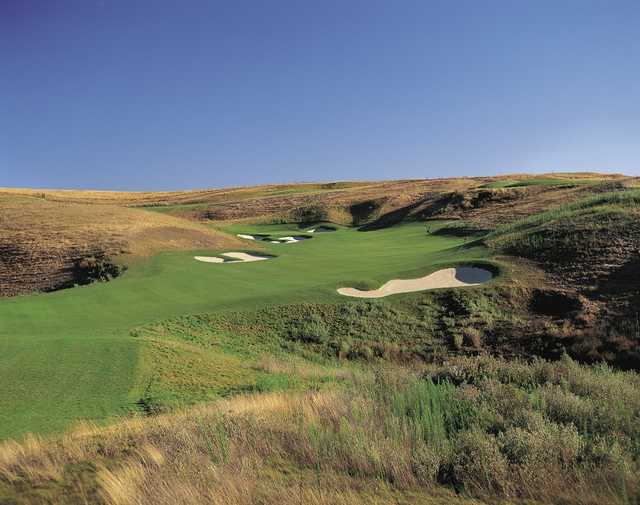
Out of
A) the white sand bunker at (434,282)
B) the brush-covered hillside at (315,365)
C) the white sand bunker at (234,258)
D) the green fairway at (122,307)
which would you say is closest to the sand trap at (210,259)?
the white sand bunker at (234,258)

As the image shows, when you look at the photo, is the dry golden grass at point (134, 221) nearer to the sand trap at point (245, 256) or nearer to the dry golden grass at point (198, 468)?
the sand trap at point (245, 256)

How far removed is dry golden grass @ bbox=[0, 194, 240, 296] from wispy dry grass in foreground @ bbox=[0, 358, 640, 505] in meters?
22.5

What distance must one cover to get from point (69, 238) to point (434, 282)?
23415 mm

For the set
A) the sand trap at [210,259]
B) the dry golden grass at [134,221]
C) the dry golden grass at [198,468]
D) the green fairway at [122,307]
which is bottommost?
the green fairway at [122,307]

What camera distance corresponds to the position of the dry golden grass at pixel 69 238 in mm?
25422

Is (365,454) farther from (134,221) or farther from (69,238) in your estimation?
(134,221)

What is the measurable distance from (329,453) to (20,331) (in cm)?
1327

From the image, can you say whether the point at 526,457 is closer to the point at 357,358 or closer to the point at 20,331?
the point at 357,358

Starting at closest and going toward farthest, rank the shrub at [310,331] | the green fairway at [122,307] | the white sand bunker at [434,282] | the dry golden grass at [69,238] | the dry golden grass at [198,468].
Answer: the dry golden grass at [198,468], the green fairway at [122,307], the shrub at [310,331], the white sand bunker at [434,282], the dry golden grass at [69,238]

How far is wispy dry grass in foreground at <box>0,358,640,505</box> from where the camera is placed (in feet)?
13.0

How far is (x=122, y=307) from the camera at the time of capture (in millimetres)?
17000

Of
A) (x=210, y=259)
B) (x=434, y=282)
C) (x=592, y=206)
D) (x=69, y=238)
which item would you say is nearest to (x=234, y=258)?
(x=210, y=259)

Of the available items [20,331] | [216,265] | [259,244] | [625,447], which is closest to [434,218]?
[259,244]

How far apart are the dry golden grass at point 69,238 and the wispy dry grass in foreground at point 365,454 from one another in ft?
73.7
